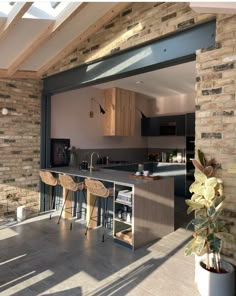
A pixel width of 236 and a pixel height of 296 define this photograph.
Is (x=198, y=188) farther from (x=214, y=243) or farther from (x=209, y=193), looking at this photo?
(x=214, y=243)

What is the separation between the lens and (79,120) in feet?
19.8

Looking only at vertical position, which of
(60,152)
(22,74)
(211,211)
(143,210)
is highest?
(22,74)

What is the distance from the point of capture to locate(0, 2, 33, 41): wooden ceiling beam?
3159 mm

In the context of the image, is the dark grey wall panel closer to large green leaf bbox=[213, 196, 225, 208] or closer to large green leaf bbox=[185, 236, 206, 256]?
large green leaf bbox=[213, 196, 225, 208]

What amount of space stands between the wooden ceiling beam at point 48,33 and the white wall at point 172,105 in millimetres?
4231

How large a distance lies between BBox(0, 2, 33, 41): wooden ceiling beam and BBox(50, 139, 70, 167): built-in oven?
2.41 meters

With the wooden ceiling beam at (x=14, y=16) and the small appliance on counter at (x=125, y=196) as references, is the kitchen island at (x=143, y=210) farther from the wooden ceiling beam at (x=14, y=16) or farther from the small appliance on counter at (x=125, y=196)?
the wooden ceiling beam at (x=14, y=16)

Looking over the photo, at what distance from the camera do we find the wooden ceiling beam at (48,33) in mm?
3352

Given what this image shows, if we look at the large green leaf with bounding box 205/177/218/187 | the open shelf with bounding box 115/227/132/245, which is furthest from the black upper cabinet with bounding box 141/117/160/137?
the large green leaf with bounding box 205/177/218/187

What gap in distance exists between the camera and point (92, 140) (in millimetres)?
6371

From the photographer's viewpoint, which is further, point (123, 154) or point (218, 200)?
point (123, 154)

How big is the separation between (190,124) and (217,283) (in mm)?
4635

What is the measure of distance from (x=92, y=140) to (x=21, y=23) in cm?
321

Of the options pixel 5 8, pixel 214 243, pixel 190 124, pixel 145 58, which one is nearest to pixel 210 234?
pixel 214 243
